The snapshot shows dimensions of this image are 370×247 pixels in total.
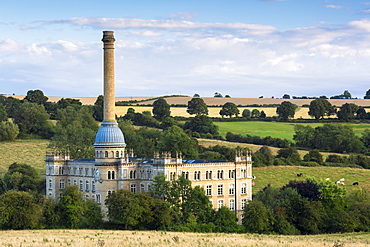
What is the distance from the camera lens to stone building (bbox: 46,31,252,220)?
341 feet

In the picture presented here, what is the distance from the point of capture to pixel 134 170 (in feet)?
348

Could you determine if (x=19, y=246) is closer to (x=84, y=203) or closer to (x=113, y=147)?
(x=84, y=203)

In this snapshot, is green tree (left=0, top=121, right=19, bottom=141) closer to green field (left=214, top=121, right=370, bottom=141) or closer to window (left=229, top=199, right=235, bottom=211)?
green field (left=214, top=121, right=370, bottom=141)

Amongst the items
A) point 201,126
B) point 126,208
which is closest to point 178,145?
point 126,208

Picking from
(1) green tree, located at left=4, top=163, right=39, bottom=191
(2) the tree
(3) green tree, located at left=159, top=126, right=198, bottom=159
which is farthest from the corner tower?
(2) the tree

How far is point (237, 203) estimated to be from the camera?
108 metres

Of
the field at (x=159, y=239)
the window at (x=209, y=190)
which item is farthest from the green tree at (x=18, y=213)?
the window at (x=209, y=190)

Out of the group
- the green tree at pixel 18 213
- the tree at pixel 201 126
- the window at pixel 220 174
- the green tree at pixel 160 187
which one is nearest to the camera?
the green tree at pixel 18 213

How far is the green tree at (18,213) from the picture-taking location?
311 feet

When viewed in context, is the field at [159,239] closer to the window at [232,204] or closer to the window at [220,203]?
the window at [220,203]

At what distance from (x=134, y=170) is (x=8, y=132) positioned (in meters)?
76.9

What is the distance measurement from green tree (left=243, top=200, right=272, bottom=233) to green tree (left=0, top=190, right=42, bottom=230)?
25.9 m

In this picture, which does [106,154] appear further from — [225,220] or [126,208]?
[225,220]

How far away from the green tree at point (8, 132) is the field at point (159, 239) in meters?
86.7
